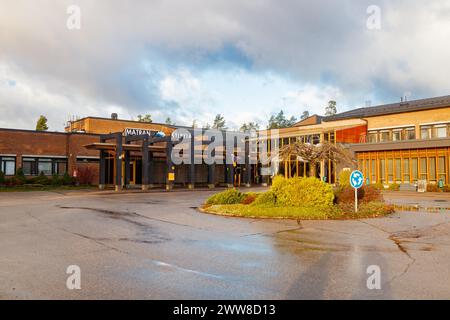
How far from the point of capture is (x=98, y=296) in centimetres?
506

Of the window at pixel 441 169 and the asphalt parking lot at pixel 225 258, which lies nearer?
the asphalt parking lot at pixel 225 258

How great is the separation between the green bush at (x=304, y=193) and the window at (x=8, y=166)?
3251 cm

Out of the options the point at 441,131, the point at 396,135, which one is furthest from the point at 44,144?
the point at 441,131

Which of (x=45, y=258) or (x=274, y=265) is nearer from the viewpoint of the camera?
(x=274, y=265)

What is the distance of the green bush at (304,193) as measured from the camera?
14.7 metres

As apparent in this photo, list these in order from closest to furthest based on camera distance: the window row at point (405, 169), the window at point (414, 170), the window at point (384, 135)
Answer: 1. the window row at point (405, 169)
2. the window at point (414, 170)
3. the window at point (384, 135)

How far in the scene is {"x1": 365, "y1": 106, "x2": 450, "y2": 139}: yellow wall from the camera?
35156 mm

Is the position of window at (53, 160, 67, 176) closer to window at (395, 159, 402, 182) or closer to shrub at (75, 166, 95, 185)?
shrub at (75, 166, 95, 185)

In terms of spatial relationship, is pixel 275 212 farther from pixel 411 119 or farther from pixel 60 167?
pixel 60 167

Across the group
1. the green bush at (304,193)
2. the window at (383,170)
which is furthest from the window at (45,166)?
the window at (383,170)

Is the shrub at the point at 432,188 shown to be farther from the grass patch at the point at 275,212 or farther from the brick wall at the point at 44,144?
the brick wall at the point at 44,144
